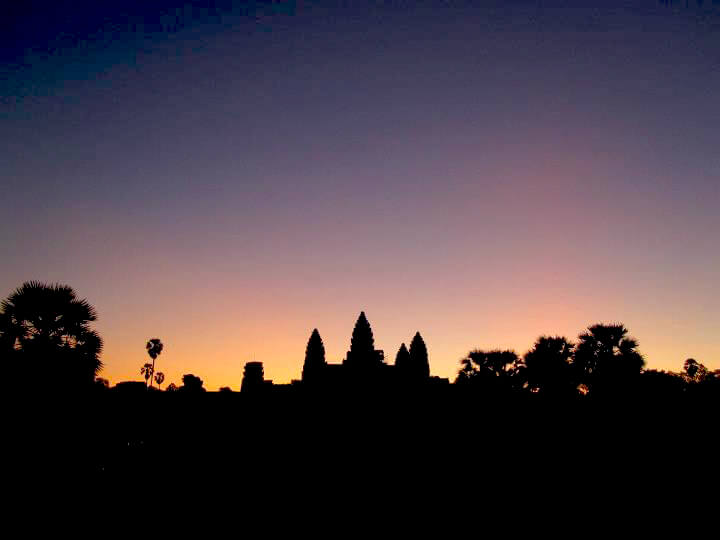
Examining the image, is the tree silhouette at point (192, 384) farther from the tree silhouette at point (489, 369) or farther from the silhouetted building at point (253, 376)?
the tree silhouette at point (489, 369)

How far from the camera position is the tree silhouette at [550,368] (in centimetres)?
2912

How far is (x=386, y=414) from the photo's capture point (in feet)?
89.4

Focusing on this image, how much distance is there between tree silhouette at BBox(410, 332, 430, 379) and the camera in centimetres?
4625

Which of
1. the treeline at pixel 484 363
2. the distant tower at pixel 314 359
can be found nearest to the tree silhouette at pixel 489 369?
the treeline at pixel 484 363

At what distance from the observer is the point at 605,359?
27.9 m

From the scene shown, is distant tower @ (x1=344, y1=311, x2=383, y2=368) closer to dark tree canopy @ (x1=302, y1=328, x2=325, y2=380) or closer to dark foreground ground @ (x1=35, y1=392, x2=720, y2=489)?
dark tree canopy @ (x1=302, y1=328, x2=325, y2=380)

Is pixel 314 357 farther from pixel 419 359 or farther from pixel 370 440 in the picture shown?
pixel 370 440

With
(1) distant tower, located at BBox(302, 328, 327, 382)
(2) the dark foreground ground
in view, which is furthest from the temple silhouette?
(2) the dark foreground ground

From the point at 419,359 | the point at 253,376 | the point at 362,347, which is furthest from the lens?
the point at 419,359

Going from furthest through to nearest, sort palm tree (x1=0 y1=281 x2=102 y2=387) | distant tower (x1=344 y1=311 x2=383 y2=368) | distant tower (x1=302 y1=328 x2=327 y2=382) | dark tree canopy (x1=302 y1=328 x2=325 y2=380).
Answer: distant tower (x1=344 y1=311 x2=383 y2=368) < dark tree canopy (x1=302 y1=328 x2=325 y2=380) < distant tower (x1=302 y1=328 x2=327 y2=382) < palm tree (x1=0 y1=281 x2=102 y2=387)

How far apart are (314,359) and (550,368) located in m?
21.6

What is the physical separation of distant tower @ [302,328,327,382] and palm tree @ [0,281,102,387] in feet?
87.1

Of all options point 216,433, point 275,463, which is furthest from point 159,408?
point 275,463

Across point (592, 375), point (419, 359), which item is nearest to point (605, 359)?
point (592, 375)
